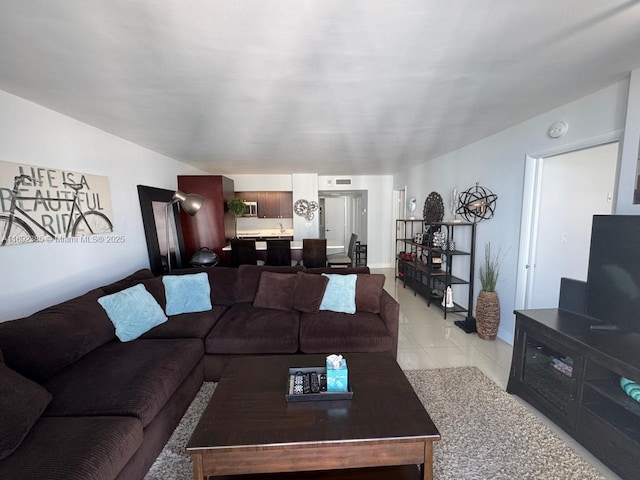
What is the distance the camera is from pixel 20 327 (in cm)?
164

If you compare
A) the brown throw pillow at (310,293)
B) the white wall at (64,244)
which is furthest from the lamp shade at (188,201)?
the brown throw pillow at (310,293)

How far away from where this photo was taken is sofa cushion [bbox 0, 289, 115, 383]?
1.57 metres

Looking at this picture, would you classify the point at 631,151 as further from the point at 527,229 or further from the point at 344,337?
the point at 344,337

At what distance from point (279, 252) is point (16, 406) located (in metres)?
3.32

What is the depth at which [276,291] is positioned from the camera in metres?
2.84

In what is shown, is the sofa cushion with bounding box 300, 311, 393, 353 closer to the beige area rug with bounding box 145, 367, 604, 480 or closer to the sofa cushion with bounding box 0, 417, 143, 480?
the beige area rug with bounding box 145, 367, 604, 480

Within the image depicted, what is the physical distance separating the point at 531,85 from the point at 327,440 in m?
2.66

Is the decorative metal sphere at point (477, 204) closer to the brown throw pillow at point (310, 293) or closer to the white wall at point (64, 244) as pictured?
the brown throw pillow at point (310, 293)

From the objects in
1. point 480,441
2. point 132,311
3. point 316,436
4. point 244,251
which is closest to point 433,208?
point 244,251

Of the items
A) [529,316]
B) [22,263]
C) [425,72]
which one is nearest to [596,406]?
[529,316]

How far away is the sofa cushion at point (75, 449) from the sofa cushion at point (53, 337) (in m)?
0.43

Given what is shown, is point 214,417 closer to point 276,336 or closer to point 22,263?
point 276,336

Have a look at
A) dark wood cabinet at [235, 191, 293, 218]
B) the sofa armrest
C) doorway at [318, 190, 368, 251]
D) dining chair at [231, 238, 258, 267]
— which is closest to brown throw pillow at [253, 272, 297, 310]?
the sofa armrest

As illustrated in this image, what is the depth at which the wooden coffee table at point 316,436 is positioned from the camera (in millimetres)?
1207
